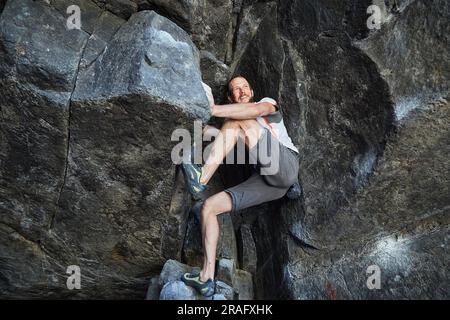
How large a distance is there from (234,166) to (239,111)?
116 cm

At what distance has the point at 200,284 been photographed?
4.82 metres

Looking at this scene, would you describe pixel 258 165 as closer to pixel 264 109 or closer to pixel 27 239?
pixel 264 109

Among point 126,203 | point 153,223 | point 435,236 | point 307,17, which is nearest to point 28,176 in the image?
point 126,203

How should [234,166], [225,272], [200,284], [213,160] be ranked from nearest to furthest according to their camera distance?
[200,284] < [213,160] < [225,272] < [234,166]

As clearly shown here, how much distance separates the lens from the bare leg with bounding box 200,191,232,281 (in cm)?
495

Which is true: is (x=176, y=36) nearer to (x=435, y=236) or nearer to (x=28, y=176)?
(x=28, y=176)

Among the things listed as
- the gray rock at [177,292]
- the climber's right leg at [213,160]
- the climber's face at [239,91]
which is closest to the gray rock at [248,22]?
the climber's face at [239,91]

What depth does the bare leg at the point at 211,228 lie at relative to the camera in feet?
16.2

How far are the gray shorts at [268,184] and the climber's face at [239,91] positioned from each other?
60 centimetres

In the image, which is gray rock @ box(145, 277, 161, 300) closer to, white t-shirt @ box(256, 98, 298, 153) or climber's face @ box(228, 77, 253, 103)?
white t-shirt @ box(256, 98, 298, 153)

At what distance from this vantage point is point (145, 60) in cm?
464

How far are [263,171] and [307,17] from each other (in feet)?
6.32

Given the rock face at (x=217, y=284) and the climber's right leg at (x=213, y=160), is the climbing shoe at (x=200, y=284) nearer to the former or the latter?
the rock face at (x=217, y=284)

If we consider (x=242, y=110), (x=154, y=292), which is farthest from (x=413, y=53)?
(x=154, y=292)
